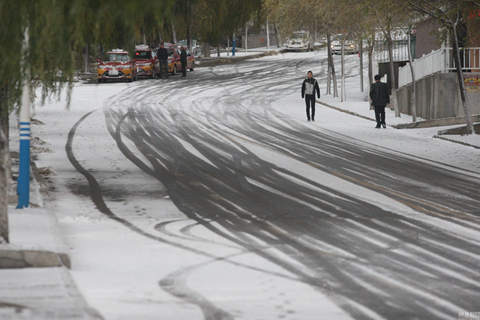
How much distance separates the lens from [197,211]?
47.0 feet

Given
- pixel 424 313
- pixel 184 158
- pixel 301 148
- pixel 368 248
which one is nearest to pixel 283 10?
pixel 301 148

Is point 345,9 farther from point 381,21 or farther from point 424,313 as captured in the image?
point 424,313

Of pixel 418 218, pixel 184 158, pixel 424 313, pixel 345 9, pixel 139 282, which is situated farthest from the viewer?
pixel 345 9

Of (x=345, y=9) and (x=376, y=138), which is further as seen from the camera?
(x=345, y=9)

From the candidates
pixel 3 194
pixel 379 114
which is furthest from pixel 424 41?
pixel 3 194

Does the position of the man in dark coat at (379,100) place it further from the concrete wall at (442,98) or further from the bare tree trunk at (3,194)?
the bare tree trunk at (3,194)

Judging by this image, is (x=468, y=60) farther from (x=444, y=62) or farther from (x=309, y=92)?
(x=309, y=92)

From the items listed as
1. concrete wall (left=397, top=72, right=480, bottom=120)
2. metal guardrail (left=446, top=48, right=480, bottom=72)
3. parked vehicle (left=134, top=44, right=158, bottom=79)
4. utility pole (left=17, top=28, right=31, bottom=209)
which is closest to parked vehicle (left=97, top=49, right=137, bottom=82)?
parked vehicle (left=134, top=44, right=158, bottom=79)

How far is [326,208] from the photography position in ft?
48.1

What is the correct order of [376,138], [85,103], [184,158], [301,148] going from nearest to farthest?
[184,158], [301,148], [376,138], [85,103]

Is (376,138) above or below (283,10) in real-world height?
below

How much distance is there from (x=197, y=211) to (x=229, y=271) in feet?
13.5

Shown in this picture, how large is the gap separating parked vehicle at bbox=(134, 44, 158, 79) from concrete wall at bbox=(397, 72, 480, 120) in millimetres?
19766

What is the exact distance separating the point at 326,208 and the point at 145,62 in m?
35.7
